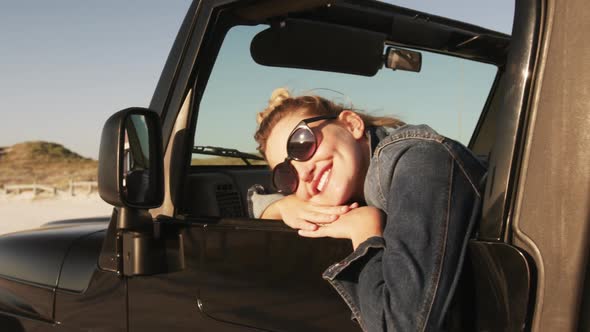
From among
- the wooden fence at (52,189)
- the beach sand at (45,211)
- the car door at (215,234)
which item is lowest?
the wooden fence at (52,189)

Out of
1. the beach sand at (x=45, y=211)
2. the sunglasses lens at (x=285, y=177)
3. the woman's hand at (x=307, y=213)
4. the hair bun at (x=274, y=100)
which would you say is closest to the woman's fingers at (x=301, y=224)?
the woman's hand at (x=307, y=213)

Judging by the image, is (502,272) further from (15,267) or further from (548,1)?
(15,267)

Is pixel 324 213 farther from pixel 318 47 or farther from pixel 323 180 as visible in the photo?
pixel 318 47

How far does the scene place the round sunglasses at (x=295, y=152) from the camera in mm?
1531

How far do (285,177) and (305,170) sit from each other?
11 cm

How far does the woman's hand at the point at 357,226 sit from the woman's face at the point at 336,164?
5.5 inches

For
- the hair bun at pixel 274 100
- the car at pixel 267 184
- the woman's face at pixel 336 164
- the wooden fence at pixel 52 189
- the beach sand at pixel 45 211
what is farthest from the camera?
the wooden fence at pixel 52 189

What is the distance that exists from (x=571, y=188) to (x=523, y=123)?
0.49 ft

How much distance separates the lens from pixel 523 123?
104cm

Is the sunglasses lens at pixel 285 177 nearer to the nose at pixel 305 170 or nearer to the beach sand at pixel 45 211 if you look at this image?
the nose at pixel 305 170

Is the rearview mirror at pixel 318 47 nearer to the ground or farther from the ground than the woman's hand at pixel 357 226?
farther from the ground

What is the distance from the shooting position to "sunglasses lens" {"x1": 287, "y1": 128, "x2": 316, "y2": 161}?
153 cm

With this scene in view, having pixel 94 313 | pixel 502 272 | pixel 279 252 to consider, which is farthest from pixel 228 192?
pixel 502 272

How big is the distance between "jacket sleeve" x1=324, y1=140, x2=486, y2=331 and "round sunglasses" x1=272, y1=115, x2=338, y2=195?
32 cm
